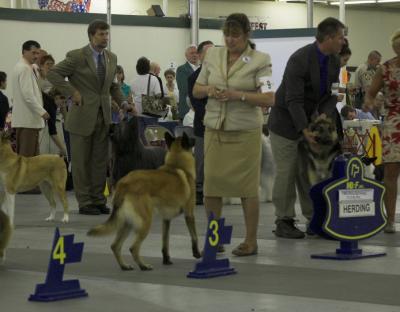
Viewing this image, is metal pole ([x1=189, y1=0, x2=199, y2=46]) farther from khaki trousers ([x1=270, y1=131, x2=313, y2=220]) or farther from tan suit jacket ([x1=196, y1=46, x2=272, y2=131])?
tan suit jacket ([x1=196, y1=46, x2=272, y2=131])

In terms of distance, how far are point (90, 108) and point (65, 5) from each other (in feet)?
27.3

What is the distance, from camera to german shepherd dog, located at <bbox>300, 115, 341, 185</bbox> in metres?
7.72

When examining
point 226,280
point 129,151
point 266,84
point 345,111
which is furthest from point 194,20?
point 226,280

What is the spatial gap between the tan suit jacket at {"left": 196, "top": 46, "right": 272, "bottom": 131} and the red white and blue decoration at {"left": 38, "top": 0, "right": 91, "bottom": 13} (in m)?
11.3

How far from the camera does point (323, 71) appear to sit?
307 inches

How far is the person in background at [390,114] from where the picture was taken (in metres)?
8.05

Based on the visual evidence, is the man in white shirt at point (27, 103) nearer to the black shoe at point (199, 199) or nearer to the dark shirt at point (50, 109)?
the dark shirt at point (50, 109)

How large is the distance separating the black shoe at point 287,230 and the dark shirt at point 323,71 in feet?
3.60

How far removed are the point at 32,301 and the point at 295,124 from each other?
312 cm

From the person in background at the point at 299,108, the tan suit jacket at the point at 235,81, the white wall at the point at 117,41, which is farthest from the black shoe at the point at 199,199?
the white wall at the point at 117,41

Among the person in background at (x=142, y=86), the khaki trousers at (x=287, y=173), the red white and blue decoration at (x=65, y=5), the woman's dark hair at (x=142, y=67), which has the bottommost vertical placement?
the khaki trousers at (x=287, y=173)

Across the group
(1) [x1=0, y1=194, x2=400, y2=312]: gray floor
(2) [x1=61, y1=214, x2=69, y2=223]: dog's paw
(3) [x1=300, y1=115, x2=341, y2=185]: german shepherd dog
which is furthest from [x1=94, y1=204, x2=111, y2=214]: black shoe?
(3) [x1=300, y1=115, x2=341, y2=185]: german shepherd dog

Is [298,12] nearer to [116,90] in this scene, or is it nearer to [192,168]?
[116,90]

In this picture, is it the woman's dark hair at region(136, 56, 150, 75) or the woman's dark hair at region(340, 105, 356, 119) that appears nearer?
the woman's dark hair at region(136, 56, 150, 75)
